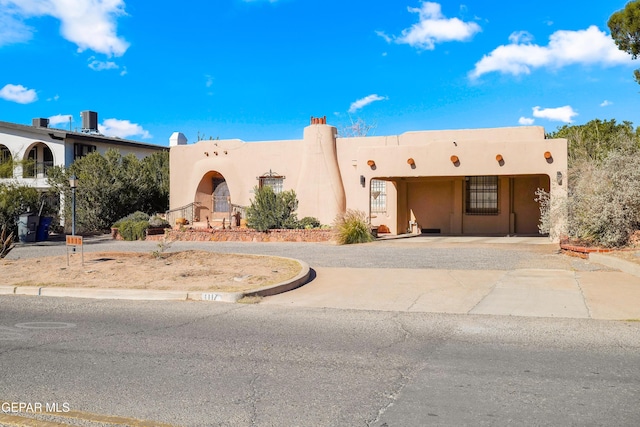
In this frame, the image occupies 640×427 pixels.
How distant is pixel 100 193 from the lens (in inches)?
1114

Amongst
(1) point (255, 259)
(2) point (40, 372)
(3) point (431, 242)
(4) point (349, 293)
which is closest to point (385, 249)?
(3) point (431, 242)

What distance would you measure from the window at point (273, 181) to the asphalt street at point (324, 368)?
17.8 m

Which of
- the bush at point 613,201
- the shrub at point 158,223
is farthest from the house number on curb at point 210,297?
the shrub at point 158,223

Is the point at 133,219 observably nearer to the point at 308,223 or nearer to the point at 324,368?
the point at 308,223

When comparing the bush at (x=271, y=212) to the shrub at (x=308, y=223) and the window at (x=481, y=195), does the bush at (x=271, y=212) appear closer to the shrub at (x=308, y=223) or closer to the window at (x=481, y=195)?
the shrub at (x=308, y=223)

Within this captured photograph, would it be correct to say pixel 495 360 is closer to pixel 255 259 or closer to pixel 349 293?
pixel 349 293

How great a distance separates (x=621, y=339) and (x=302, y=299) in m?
5.08

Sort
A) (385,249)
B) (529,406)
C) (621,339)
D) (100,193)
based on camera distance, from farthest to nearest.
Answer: (100,193), (385,249), (621,339), (529,406)

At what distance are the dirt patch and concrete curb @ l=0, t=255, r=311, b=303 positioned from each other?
1.00 ft

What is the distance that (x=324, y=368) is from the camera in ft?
19.7

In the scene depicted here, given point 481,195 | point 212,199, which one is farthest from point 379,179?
point 212,199

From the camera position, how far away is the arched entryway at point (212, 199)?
2827 cm

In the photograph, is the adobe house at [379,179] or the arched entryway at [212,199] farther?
the arched entryway at [212,199]

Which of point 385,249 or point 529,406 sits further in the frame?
point 385,249
